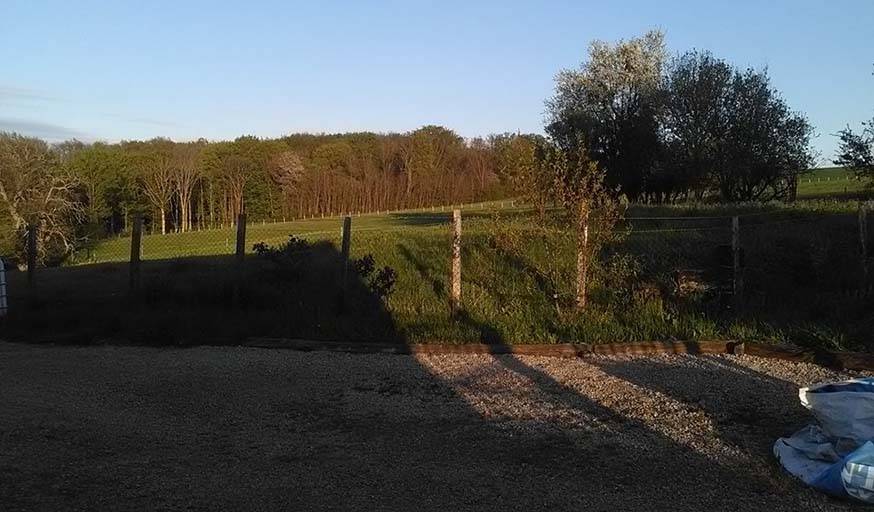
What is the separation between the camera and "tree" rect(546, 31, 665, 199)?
31.9 meters

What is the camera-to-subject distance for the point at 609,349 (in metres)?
9.27

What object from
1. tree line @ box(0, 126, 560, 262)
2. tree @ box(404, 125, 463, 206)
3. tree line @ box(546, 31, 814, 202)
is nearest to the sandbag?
tree line @ box(546, 31, 814, 202)

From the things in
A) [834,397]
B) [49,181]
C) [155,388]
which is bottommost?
[155,388]

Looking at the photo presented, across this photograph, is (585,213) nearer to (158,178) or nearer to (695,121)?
(695,121)

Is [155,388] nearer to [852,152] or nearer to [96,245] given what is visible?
[852,152]

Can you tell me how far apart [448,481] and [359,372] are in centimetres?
369

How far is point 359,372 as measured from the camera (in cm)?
842

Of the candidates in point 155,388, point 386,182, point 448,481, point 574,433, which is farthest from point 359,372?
point 386,182

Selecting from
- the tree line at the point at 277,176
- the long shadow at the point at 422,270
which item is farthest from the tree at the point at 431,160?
the long shadow at the point at 422,270

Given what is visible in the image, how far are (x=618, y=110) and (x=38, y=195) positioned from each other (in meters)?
27.6

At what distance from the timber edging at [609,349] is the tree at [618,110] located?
21480mm

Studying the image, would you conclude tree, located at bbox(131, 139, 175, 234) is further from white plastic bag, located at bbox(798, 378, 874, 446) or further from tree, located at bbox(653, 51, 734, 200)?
white plastic bag, located at bbox(798, 378, 874, 446)

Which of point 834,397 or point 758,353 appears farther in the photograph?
point 758,353

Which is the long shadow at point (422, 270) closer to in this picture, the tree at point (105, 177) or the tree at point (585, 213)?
the tree at point (585, 213)
